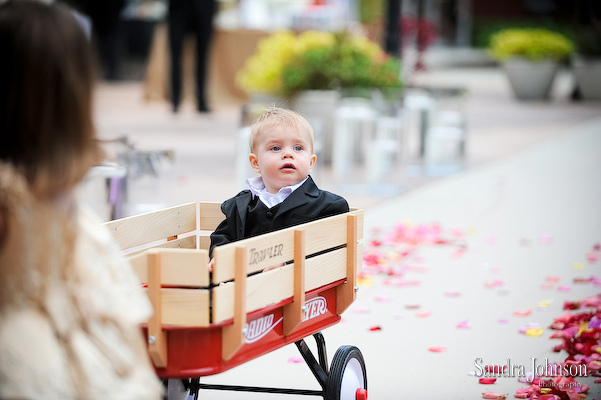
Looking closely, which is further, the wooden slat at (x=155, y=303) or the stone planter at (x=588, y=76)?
the stone planter at (x=588, y=76)

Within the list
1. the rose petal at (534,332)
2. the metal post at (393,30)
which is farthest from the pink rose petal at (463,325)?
the metal post at (393,30)

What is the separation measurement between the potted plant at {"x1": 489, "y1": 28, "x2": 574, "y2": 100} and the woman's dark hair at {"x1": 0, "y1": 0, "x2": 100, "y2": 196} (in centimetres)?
1732

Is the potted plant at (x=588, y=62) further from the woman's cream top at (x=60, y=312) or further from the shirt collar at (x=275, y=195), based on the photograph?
the woman's cream top at (x=60, y=312)

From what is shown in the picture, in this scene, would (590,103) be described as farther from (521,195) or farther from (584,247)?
(584,247)

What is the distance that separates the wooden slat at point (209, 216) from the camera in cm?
352

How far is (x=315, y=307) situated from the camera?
3.11m

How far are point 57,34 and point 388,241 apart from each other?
16.0 ft

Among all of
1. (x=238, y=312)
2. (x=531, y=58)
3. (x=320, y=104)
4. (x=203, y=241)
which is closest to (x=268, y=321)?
(x=238, y=312)

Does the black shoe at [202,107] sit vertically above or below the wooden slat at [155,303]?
below

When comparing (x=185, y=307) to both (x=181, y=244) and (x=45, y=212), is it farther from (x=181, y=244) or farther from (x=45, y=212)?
(x=181, y=244)

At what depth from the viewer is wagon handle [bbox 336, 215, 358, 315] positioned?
3139 mm

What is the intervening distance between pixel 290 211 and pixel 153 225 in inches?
20.7

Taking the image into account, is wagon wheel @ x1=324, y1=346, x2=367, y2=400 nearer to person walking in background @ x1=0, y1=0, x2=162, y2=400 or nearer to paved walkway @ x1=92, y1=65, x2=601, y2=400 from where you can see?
paved walkway @ x1=92, y1=65, x2=601, y2=400

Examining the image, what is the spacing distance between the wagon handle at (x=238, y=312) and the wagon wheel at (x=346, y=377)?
0.69 m
